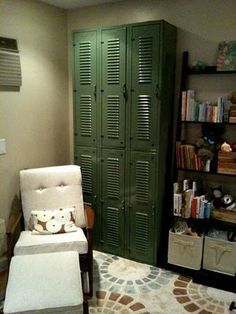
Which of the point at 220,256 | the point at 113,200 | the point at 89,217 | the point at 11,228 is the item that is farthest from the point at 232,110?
the point at 11,228

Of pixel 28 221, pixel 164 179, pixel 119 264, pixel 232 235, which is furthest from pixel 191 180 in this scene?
pixel 28 221

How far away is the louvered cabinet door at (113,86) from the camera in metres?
2.83

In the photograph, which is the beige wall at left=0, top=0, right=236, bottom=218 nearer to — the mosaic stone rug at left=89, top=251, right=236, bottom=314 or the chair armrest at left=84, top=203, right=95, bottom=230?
the chair armrest at left=84, top=203, right=95, bottom=230

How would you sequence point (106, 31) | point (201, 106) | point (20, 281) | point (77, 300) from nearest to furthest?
point (77, 300), point (20, 281), point (201, 106), point (106, 31)

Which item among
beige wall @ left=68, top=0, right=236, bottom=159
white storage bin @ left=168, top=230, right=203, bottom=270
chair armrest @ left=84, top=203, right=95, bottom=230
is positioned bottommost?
white storage bin @ left=168, top=230, right=203, bottom=270

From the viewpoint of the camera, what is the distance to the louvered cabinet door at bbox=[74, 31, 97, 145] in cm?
298

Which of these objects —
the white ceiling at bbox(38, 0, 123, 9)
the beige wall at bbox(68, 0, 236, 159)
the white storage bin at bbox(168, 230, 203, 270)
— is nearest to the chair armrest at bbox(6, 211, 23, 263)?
the white storage bin at bbox(168, 230, 203, 270)

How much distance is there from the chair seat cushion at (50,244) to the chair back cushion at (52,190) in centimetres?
28

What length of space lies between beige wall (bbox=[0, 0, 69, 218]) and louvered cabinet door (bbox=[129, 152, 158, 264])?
36.9 inches

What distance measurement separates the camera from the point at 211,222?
2.76 m

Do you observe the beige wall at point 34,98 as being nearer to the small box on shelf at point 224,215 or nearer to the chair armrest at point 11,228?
the chair armrest at point 11,228

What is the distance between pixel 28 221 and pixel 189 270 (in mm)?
1473

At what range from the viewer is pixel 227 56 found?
8.55 ft

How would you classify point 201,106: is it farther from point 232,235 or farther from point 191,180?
point 232,235
